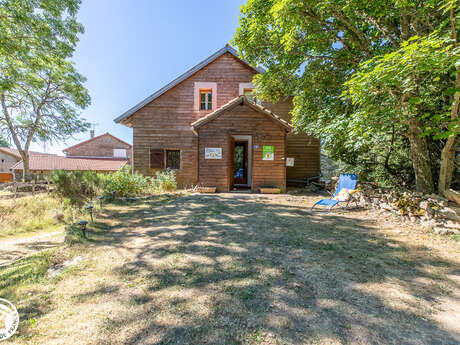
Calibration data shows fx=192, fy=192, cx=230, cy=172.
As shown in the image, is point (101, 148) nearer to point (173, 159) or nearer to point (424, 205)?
point (173, 159)

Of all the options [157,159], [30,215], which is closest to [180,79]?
[157,159]

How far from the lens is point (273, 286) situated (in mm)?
2215

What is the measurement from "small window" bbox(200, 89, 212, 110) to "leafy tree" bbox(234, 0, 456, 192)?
321 cm

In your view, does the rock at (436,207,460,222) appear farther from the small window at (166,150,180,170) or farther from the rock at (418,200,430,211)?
the small window at (166,150,180,170)

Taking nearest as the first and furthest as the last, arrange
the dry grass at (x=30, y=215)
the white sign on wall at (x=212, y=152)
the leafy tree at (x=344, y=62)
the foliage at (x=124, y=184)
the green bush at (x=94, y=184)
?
the leafy tree at (x=344, y=62)
the dry grass at (x=30, y=215)
the foliage at (x=124, y=184)
the green bush at (x=94, y=184)
the white sign on wall at (x=212, y=152)

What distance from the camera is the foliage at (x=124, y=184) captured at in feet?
24.6

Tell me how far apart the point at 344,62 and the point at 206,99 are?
22.6 ft

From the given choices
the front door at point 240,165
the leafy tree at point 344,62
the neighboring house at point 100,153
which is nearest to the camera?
the leafy tree at point 344,62

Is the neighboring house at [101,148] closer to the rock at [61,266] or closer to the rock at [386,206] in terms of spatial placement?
the rock at [61,266]

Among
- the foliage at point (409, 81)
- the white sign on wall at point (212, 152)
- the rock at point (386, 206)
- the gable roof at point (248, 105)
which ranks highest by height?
the gable roof at point (248, 105)

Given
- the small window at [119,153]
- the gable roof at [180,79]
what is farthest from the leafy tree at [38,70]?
the small window at [119,153]

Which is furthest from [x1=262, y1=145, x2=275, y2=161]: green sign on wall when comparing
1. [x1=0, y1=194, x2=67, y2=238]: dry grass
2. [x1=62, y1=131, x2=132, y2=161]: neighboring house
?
[x1=62, y1=131, x2=132, y2=161]: neighboring house

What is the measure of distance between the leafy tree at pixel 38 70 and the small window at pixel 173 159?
676 centimetres

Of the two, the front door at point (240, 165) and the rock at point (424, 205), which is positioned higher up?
the front door at point (240, 165)
